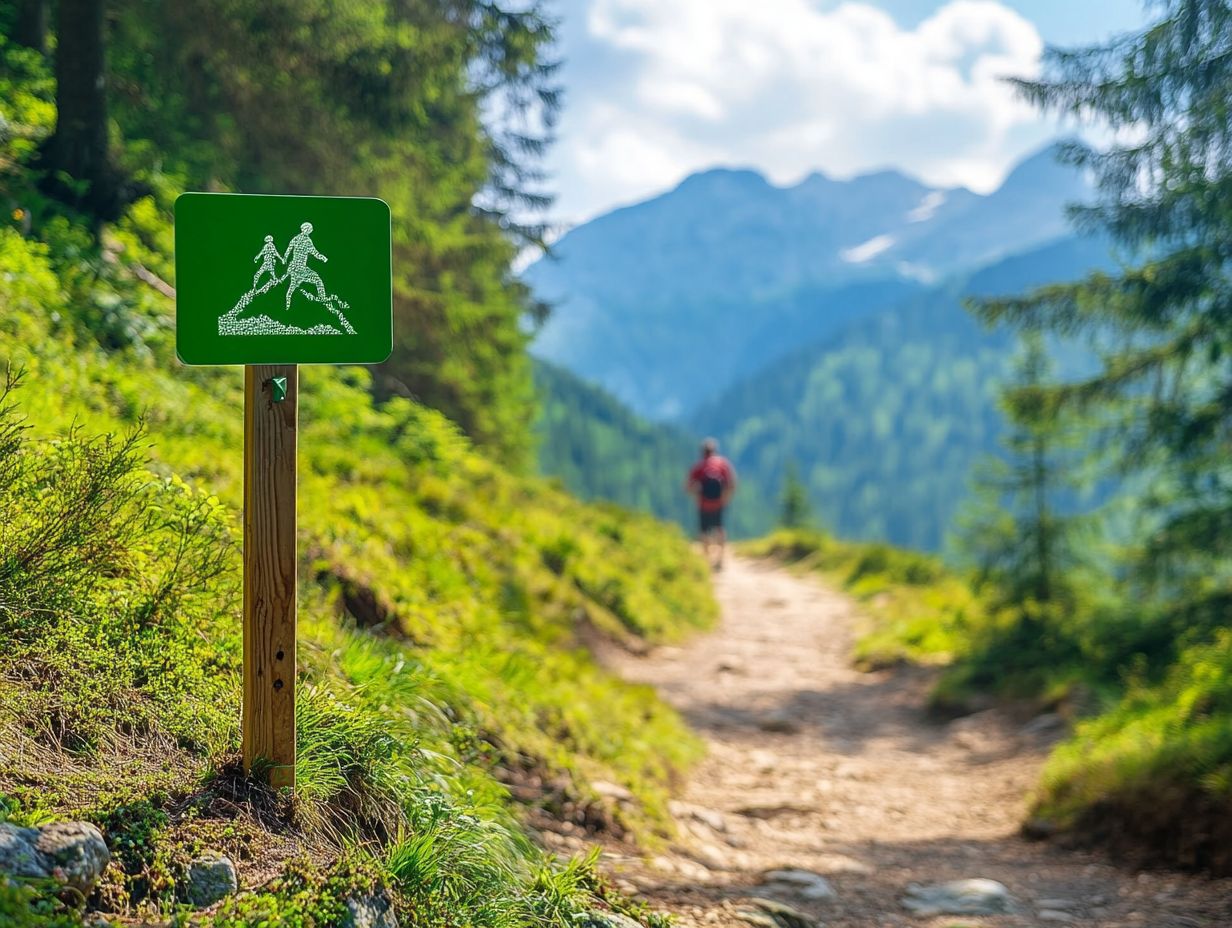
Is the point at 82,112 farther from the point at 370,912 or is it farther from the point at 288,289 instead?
the point at 370,912

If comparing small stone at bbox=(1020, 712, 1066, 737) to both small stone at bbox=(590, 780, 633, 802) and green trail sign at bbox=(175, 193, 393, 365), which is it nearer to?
small stone at bbox=(590, 780, 633, 802)

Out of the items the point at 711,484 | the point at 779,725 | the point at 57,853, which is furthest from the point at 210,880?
the point at 711,484

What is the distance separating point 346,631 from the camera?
17.4 feet

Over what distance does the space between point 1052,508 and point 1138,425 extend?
1.39 metres

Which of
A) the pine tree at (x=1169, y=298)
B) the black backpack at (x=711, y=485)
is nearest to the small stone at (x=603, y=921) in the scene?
the pine tree at (x=1169, y=298)

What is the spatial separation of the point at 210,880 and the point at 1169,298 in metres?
9.10

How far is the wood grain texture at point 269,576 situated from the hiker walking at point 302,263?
0.28 meters

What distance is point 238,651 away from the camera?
3.80 m

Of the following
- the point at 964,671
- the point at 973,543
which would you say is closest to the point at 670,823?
the point at 964,671

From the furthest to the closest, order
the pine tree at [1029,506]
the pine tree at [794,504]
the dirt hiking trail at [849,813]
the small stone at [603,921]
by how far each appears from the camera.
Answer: the pine tree at [794,504] → the pine tree at [1029,506] → the dirt hiking trail at [849,813] → the small stone at [603,921]

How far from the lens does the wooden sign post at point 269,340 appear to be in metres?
2.98

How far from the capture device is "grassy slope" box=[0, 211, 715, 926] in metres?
2.94

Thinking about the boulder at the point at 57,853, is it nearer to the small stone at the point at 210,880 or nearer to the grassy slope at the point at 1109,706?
the small stone at the point at 210,880

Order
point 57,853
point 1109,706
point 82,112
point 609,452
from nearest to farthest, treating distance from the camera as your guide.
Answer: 1. point 57,853
2. point 1109,706
3. point 82,112
4. point 609,452
